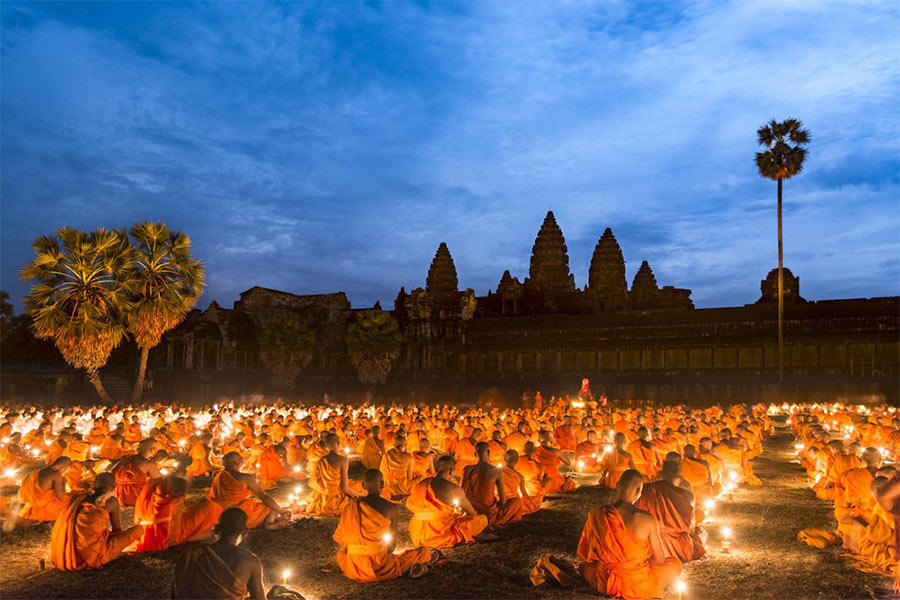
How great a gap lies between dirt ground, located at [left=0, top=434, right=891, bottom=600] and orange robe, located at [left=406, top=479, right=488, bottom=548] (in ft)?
0.76

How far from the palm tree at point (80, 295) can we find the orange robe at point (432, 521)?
23229 mm

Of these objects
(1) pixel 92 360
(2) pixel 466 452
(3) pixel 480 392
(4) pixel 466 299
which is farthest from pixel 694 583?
(4) pixel 466 299

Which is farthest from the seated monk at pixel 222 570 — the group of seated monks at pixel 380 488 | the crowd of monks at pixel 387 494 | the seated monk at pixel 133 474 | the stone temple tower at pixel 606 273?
A: the stone temple tower at pixel 606 273

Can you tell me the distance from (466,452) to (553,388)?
97.3 feet

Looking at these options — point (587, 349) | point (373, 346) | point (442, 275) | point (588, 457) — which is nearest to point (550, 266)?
point (442, 275)

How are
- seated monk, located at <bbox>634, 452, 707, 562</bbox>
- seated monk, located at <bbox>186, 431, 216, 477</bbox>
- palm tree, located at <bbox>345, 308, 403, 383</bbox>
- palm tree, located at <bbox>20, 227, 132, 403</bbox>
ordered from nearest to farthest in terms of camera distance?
seated monk, located at <bbox>634, 452, 707, 562</bbox> < seated monk, located at <bbox>186, 431, 216, 477</bbox> < palm tree, located at <bbox>20, 227, 132, 403</bbox> < palm tree, located at <bbox>345, 308, 403, 383</bbox>

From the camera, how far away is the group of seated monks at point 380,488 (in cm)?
745

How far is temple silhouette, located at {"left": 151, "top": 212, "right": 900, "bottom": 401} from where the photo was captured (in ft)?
128

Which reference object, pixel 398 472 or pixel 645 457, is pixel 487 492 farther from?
pixel 645 457

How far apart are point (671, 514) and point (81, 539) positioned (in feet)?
21.4

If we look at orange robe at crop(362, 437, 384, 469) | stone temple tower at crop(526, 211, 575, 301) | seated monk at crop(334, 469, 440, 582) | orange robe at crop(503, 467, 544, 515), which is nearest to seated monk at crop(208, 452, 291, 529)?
seated monk at crop(334, 469, 440, 582)

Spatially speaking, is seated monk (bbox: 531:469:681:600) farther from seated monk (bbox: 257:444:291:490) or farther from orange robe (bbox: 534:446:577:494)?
seated monk (bbox: 257:444:291:490)

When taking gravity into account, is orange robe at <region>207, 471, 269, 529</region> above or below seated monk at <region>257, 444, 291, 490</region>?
above

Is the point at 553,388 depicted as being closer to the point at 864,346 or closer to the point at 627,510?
the point at 864,346
